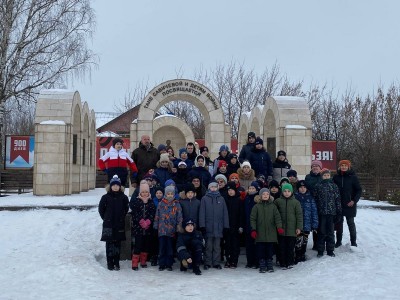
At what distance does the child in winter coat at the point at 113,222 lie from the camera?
743cm

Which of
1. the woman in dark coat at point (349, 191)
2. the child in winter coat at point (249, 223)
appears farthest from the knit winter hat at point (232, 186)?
the woman in dark coat at point (349, 191)

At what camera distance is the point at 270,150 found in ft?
51.5

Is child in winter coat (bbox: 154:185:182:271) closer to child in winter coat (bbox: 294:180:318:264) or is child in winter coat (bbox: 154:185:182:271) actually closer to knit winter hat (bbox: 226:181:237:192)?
knit winter hat (bbox: 226:181:237:192)

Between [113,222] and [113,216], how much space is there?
0.10 m

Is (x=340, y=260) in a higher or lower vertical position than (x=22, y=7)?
lower

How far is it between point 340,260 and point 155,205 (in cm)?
329

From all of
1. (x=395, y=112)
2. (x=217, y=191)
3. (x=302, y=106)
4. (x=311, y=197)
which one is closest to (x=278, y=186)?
(x=311, y=197)

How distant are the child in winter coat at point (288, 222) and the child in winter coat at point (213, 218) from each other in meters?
0.97

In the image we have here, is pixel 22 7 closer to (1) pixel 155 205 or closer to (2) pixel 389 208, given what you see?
(1) pixel 155 205

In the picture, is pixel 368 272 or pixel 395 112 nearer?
pixel 368 272

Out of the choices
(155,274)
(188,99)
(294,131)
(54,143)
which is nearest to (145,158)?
(155,274)

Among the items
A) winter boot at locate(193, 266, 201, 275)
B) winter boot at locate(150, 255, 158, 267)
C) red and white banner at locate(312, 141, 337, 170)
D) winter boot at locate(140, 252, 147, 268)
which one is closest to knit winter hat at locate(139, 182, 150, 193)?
winter boot at locate(140, 252, 147, 268)

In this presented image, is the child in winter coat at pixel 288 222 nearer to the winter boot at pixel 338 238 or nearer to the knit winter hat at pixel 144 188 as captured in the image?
the winter boot at pixel 338 238

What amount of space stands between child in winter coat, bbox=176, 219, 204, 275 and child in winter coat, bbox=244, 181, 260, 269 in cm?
86
